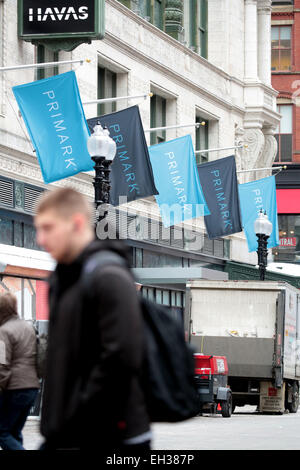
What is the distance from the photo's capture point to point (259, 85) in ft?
141

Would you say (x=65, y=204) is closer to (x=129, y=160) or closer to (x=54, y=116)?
(x=54, y=116)

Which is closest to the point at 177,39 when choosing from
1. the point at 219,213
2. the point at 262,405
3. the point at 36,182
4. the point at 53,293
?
the point at 219,213

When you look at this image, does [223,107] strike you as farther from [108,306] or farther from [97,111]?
[108,306]

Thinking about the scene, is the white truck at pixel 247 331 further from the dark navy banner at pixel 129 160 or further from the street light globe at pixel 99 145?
the street light globe at pixel 99 145

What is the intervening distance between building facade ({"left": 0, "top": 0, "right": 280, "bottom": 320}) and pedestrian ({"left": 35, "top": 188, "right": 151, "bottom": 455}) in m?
16.1

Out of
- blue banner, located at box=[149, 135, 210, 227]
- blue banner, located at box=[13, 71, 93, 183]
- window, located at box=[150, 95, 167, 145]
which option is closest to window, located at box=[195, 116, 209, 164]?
window, located at box=[150, 95, 167, 145]

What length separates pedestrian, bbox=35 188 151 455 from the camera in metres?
4.95

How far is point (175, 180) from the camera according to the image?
2773cm

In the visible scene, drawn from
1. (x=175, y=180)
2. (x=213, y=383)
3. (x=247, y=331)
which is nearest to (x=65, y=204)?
(x=213, y=383)

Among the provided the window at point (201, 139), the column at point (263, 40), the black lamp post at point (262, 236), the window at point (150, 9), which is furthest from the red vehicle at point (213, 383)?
the column at point (263, 40)

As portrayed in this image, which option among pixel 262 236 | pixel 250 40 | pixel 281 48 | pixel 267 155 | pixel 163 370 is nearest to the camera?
pixel 163 370

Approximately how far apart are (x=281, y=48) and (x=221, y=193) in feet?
101

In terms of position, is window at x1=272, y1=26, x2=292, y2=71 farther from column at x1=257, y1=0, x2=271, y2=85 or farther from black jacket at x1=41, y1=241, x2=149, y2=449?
black jacket at x1=41, y1=241, x2=149, y2=449

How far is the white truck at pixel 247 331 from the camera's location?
26453 millimetres
